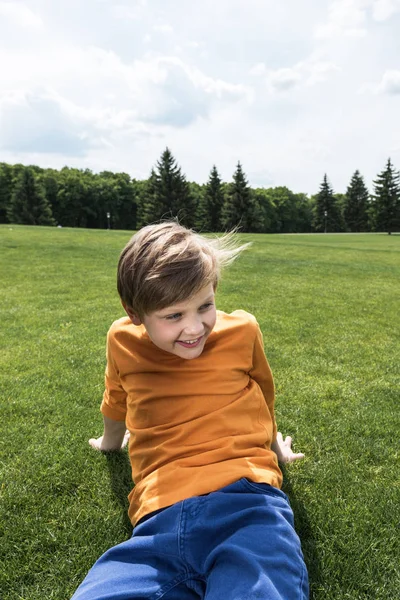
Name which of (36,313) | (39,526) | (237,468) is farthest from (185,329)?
(36,313)

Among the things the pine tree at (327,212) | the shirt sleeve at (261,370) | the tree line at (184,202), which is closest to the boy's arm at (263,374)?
the shirt sleeve at (261,370)

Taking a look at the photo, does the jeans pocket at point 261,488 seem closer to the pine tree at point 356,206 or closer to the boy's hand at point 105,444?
the boy's hand at point 105,444

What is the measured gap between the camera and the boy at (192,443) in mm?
1436

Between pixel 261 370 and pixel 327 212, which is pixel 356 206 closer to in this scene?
pixel 327 212

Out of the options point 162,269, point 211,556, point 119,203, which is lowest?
point 211,556

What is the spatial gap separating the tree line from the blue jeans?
38.3m

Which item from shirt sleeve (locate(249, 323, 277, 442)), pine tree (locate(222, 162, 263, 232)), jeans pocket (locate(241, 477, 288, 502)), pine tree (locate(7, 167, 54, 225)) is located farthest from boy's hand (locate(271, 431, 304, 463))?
pine tree (locate(7, 167, 54, 225))

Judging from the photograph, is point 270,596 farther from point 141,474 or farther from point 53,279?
point 53,279

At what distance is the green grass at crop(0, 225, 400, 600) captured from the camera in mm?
1887

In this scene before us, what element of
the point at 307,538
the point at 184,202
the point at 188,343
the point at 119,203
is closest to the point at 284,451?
the point at 307,538

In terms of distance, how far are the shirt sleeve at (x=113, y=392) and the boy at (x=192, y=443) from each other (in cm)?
1

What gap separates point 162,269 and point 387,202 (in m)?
59.3

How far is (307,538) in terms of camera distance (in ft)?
6.60

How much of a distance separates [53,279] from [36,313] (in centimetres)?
298
